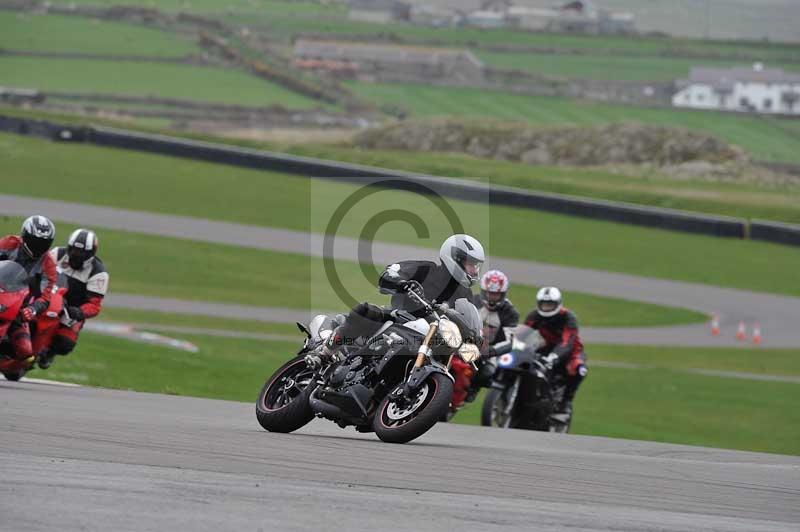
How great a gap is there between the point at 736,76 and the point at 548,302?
99.3m

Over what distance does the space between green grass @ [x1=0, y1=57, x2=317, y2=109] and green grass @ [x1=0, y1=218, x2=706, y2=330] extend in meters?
46.6

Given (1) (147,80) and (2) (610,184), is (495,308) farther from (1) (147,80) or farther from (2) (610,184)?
(1) (147,80)

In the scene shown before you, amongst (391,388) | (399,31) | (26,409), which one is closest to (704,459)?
(391,388)

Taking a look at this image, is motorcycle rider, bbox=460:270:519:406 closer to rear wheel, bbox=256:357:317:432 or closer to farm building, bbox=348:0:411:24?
rear wheel, bbox=256:357:317:432

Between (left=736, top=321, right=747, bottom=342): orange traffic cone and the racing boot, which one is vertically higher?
the racing boot

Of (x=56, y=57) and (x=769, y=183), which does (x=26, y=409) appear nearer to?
(x=769, y=183)

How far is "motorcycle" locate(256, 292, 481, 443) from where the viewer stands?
10219mm

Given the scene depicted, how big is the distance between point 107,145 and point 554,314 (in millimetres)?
28255

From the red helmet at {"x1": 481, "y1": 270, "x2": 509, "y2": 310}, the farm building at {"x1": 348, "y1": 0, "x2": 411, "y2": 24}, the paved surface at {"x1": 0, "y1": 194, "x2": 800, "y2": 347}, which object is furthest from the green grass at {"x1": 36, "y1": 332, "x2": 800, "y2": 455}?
the farm building at {"x1": 348, "y1": 0, "x2": 411, "y2": 24}

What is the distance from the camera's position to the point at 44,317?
14.8 metres

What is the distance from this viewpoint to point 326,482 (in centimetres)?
751

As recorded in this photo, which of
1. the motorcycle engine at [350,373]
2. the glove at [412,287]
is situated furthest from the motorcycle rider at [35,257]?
the glove at [412,287]

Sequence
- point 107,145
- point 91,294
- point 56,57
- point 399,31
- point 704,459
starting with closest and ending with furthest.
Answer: point 704,459
point 91,294
point 107,145
point 56,57
point 399,31
